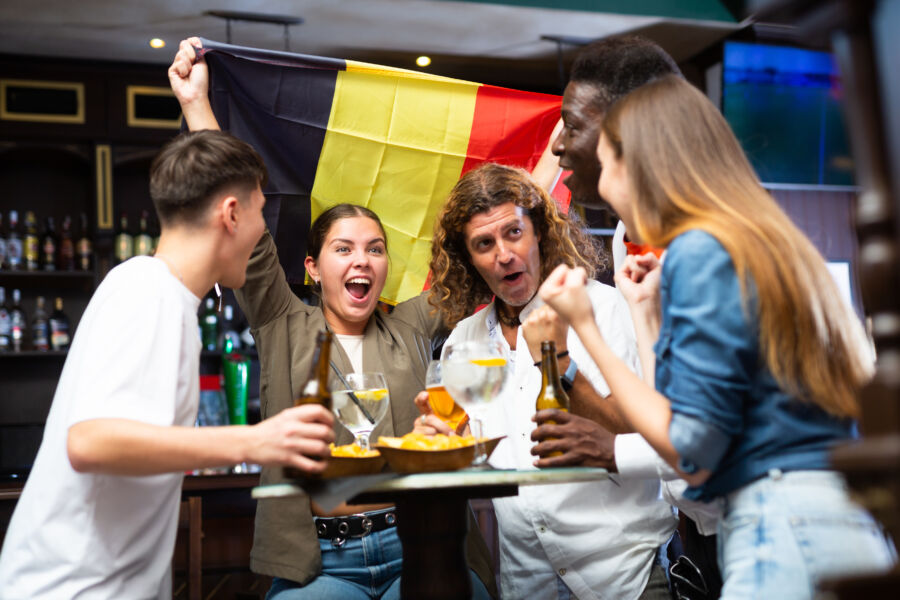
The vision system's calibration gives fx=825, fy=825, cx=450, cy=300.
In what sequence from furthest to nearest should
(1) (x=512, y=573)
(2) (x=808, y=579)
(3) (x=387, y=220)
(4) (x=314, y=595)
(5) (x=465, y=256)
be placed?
1. (3) (x=387, y=220)
2. (5) (x=465, y=256)
3. (1) (x=512, y=573)
4. (4) (x=314, y=595)
5. (2) (x=808, y=579)

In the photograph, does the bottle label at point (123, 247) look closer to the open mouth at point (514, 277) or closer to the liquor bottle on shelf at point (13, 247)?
the liquor bottle on shelf at point (13, 247)

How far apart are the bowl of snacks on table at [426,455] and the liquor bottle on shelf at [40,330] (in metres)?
3.99

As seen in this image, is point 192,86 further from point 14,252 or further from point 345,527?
point 14,252

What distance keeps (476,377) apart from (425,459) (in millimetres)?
177

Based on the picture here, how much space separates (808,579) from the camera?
3.39ft

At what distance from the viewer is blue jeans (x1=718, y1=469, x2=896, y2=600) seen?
3.39 ft

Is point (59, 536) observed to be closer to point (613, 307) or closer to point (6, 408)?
point (613, 307)

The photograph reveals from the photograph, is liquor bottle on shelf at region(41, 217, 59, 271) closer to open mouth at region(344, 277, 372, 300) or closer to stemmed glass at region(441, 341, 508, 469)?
open mouth at region(344, 277, 372, 300)

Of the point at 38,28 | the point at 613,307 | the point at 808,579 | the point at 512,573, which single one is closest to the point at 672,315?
the point at 808,579

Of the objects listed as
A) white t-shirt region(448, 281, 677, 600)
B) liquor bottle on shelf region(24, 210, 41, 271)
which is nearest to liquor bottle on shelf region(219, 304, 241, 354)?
liquor bottle on shelf region(24, 210, 41, 271)

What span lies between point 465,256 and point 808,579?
1.38m

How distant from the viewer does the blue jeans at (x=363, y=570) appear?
1.76m

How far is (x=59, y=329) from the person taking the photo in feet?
15.5

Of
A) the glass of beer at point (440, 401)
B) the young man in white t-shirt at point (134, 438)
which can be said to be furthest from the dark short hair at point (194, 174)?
the glass of beer at point (440, 401)
